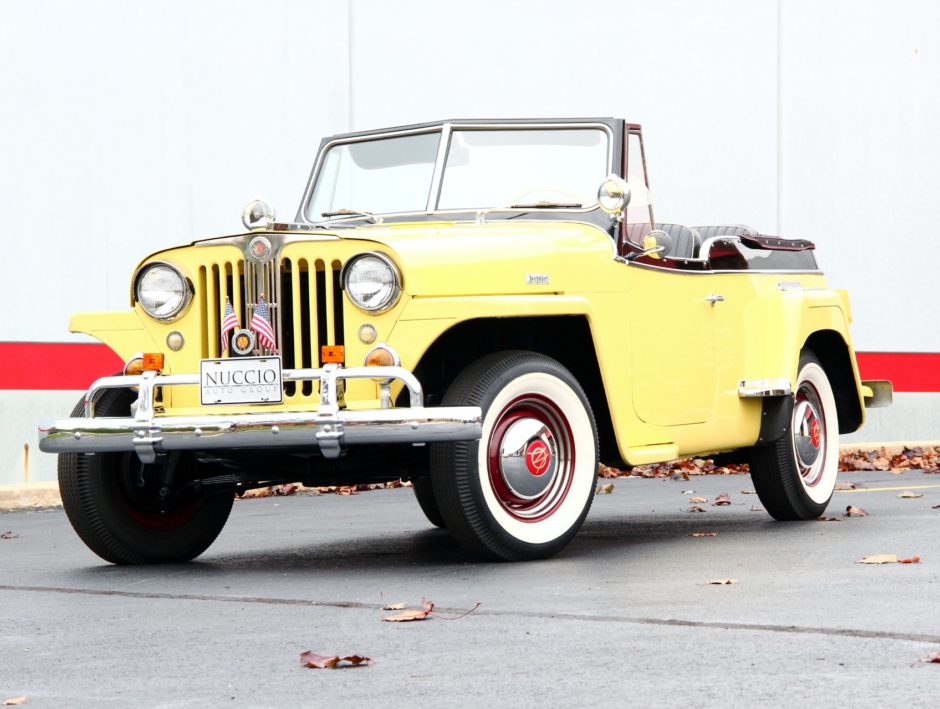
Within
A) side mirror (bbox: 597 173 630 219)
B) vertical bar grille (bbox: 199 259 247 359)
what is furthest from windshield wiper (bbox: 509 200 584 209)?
vertical bar grille (bbox: 199 259 247 359)

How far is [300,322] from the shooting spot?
23.2ft

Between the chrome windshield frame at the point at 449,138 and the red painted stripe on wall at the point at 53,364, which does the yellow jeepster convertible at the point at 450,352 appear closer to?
the chrome windshield frame at the point at 449,138

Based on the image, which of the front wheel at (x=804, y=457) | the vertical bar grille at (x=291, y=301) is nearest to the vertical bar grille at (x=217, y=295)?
the vertical bar grille at (x=291, y=301)

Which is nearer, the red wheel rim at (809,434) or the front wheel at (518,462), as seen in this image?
the front wheel at (518,462)

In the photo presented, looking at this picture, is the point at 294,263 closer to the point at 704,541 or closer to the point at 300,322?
the point at 300,322

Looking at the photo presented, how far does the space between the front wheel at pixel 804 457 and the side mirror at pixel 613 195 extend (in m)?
1.69

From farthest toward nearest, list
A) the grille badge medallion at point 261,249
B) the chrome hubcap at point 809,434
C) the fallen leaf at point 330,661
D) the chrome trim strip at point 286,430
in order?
the chrome hubcap at point 809,434
the grille badge medallion at point 261,249
the chrome trim strip at point 286,430
the fallen leaf at point 330,661

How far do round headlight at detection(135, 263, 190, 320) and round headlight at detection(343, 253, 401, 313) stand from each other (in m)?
0.85

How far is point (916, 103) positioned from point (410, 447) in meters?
11.5

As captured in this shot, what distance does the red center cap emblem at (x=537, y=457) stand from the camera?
279 inches

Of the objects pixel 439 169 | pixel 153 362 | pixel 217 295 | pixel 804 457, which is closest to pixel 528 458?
pixel 217 295

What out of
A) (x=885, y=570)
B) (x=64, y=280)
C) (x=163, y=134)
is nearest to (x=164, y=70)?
(x=163, y=134)

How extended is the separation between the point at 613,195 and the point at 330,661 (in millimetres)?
3745

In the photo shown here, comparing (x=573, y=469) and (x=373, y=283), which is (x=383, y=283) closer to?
(x=373, y=283)
